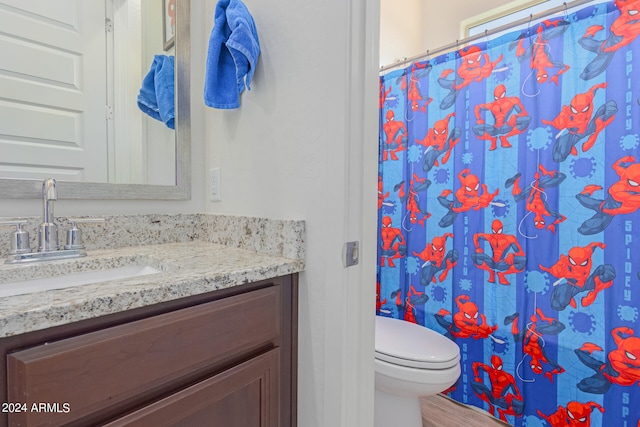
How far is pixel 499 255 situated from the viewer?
4.79 feet

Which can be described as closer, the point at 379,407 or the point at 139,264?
the point at 139,264

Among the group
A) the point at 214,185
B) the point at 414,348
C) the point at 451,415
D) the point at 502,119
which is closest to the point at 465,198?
the point at 502,119

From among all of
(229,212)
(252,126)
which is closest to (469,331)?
(229,212)

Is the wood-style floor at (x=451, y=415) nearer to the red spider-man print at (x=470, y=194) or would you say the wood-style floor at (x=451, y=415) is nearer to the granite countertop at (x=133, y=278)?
the red spider-man print at (x=470, y=194)

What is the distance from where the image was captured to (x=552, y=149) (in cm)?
132

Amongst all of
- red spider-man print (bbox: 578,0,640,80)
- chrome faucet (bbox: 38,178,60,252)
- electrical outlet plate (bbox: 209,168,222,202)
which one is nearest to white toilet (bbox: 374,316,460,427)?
electrical outlet plate (bbox: 209,168,222,202)

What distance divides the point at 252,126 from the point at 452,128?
1.10 metres

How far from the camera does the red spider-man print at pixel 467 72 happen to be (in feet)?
4.87

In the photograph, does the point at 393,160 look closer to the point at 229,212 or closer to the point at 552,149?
the point at 552,149

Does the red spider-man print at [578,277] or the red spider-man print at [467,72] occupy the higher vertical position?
the red spider-man print at [467,72]

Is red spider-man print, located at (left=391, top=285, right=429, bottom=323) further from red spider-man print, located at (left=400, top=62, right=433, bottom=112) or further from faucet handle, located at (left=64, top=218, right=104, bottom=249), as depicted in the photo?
faucet handle, located at (left=64, top=218, right=104, bottom=249)

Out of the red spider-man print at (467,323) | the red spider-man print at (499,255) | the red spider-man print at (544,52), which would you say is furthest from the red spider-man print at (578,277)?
the red spider-man print at (544,52)

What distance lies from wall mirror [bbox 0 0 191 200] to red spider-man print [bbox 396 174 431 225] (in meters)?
1.17

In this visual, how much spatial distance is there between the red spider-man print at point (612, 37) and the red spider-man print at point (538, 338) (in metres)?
1.00
